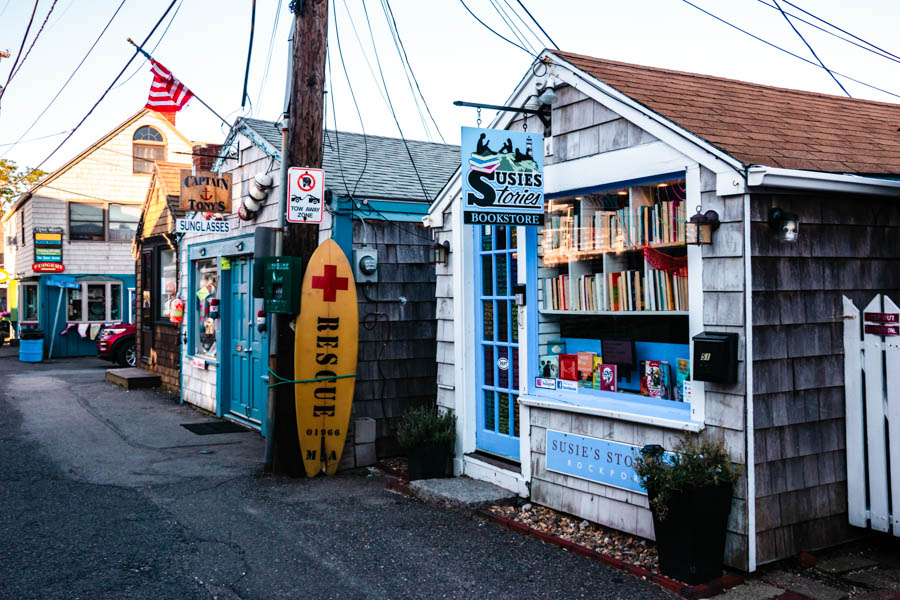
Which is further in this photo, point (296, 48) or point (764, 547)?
point (296, 48)

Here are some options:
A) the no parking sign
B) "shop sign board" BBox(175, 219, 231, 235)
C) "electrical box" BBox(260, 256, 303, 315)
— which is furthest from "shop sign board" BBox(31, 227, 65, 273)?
the no parking sign

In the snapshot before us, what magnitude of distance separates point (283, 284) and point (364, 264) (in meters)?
1.43

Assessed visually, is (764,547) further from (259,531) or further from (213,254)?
(213,254)

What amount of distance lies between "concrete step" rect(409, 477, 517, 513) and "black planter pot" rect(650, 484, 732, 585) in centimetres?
202

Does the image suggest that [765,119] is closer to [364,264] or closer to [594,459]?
[594,459]

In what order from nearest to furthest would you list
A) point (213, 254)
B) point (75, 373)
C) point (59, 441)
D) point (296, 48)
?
point (296, 48) → point (59, 441) → point (213, 254) → point (75, 373)

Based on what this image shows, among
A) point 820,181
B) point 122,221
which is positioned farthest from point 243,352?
point 122,221

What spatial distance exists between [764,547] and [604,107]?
3381mm

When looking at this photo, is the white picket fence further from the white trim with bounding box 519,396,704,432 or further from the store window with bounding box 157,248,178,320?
the store window with bounding box 157,248,178,320

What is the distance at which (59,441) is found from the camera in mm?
9555

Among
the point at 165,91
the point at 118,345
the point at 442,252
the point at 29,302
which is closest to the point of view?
the point at 442,252

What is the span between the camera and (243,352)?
11016 millimetres

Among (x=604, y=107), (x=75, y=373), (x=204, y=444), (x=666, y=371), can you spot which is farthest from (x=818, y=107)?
(x=75, y=373)

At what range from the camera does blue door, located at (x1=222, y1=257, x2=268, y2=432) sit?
10.5m
